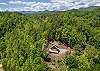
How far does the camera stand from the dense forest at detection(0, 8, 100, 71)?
35.2 metres

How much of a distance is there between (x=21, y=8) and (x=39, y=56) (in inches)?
1071

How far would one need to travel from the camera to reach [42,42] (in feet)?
128

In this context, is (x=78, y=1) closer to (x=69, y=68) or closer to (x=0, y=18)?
(x=0, y=18)

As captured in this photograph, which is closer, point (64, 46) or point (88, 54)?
point (88, 54)

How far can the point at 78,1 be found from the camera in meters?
67.6

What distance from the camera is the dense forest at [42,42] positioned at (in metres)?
35.2

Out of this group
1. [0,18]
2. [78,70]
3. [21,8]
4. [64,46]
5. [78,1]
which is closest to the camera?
[78,70]

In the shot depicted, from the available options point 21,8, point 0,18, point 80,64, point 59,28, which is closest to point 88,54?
point 80,64

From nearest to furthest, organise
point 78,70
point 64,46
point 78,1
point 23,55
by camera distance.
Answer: point 78,70, point 23,55, point 64,46, point 78,1

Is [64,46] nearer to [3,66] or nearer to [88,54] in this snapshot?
[88,54]

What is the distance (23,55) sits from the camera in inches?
1439

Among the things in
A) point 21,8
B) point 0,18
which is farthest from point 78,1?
point 0,18

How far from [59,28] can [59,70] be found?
955 cm

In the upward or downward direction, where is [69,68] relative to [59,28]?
downward
